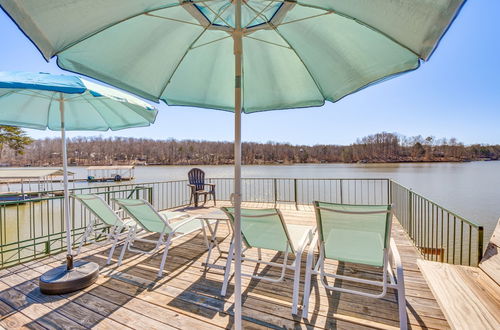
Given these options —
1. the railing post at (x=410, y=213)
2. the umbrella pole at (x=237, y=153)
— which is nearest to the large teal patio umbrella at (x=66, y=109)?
the umbrella pole at (x=237, y=153)

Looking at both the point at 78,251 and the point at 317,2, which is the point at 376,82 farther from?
the point at 78,251

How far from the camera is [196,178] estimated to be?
752 cm

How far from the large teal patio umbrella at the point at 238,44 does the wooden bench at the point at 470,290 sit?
4.15 feet

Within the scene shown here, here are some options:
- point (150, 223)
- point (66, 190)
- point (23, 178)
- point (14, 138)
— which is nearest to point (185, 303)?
point (150, 223)

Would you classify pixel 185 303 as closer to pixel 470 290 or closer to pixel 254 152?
pixel 470 290

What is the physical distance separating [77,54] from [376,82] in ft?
7.74

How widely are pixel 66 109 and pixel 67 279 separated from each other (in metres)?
2.43

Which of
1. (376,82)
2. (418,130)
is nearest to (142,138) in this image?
(418,130)

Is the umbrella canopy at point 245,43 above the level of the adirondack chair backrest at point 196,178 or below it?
above

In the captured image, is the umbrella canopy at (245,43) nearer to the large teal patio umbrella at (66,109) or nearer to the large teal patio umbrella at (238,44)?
the large teal patio umbrella at (238,44)

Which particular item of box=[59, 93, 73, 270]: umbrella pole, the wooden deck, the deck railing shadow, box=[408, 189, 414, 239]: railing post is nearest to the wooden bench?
the wooden deck

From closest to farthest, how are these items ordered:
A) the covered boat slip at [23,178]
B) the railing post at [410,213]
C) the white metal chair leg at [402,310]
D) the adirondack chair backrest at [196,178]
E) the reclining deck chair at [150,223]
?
the white metal chair leg at [402,310] → the reclining deck chair at [150,223] → the railing post at [410,213] → the adirondack chair backrest at [196,178] → the covered boat slip at [23,178]

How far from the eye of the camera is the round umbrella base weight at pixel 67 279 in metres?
2.48

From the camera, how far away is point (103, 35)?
1825mm
